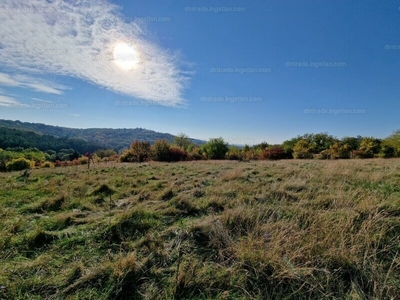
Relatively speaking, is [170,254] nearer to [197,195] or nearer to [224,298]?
[224,298]

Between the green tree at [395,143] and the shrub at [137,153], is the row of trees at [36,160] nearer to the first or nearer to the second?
the shrub at [137,153]

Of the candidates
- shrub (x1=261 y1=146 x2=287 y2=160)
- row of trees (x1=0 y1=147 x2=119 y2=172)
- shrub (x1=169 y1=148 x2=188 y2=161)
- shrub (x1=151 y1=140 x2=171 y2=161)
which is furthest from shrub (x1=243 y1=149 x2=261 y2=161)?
row of trees (x1=0 y1=147 x2=119 y2=172)

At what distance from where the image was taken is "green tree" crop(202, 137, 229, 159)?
53406mm

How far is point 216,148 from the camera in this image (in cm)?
5400

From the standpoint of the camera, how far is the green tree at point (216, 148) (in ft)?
175

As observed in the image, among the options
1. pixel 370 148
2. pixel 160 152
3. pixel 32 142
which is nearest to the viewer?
pixel 160 152

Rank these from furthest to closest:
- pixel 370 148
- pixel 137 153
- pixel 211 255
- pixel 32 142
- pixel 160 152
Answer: pixel 32 142, pixel 370 148, pixel 137 153, pixel 160 152, pixel 211 255

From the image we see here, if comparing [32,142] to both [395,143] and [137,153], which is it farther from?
[395,143]

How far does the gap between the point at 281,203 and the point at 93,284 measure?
372cm

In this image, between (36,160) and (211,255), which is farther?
(36,160)

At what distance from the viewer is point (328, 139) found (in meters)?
64.0

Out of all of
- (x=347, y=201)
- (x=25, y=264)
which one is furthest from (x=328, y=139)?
(x=25, y=264)

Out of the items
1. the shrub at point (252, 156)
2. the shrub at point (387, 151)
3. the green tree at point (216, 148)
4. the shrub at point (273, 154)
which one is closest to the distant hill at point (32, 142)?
the green tree at point (216, 148)

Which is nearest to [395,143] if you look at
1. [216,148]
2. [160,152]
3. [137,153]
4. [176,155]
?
[216,148]
